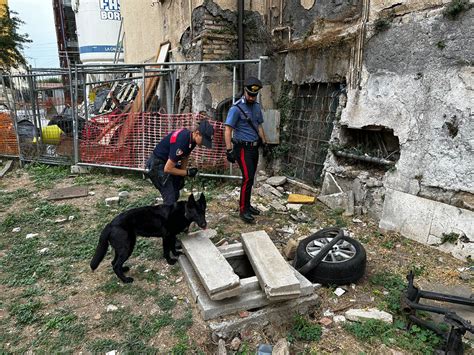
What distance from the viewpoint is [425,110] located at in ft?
13.7

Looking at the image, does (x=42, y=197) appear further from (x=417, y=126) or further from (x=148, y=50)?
(x=148, y=50)

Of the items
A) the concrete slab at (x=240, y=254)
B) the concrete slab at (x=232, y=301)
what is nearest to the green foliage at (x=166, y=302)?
the concrete slab at (x=232, y=301)

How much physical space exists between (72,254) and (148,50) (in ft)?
29.6

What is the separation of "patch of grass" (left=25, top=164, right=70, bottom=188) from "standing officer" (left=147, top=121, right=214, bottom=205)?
3.64 m

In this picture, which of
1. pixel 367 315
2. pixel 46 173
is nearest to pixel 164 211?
pixel 367 315

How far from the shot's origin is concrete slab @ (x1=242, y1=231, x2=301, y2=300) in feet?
9.20

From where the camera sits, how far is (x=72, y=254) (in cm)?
401

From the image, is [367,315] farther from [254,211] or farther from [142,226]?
[254,211]

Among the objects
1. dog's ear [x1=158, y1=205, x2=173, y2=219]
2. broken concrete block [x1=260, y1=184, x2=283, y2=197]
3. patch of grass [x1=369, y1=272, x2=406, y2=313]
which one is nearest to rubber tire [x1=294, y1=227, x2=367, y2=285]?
patch of grass [x1=369, y1=272, x2=406, y2=313]

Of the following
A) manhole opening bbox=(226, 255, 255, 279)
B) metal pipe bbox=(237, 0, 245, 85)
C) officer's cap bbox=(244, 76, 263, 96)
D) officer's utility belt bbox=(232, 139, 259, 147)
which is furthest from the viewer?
metal pipe bbox=(237, 0, 245, 85)

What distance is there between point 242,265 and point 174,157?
1435mm

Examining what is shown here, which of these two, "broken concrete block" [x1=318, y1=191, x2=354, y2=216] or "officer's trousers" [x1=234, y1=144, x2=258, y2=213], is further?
"broken concrete block" [x1=318, y1=191, x2=354, y2=216]

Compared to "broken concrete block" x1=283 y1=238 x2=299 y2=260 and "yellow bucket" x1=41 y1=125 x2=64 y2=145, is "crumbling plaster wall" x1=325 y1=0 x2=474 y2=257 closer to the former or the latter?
"broken concrete block" x1=283 y1=238 x2=299 y2=260

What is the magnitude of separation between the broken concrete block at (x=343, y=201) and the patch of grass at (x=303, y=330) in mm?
2481
